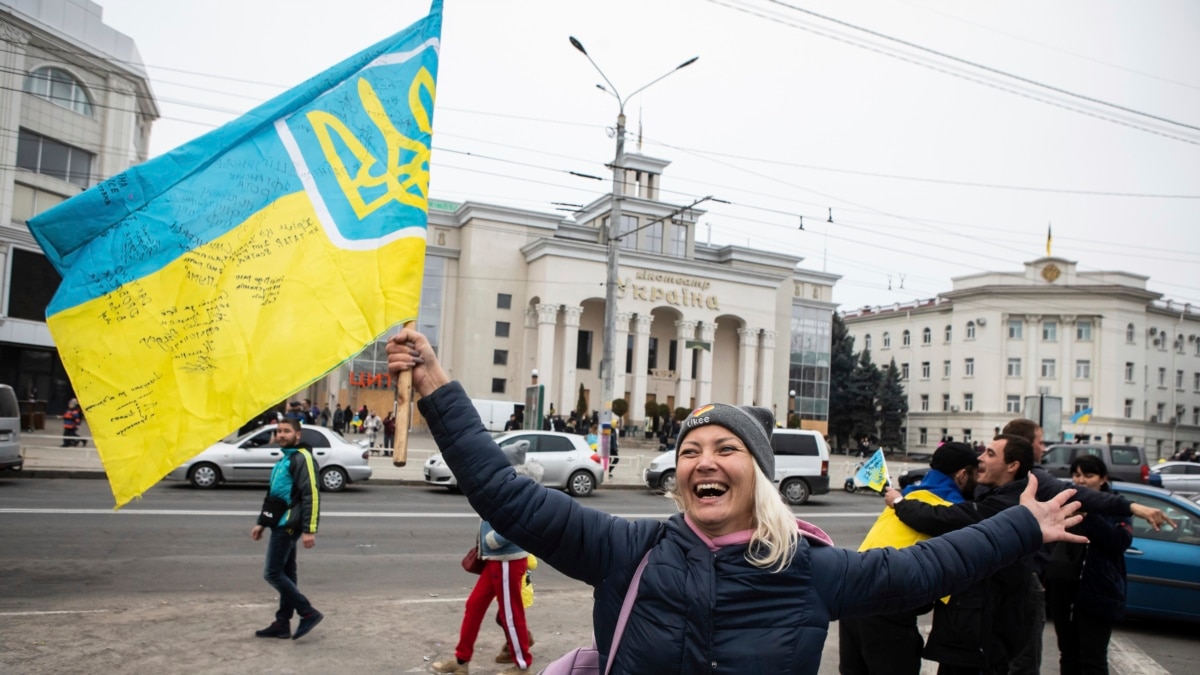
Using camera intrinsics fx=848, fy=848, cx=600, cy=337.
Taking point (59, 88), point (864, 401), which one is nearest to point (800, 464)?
point (59, 88)

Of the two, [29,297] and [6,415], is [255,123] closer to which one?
[6,415]

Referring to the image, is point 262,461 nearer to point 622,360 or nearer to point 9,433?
point 9,433

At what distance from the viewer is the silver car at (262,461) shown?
58.5 feet

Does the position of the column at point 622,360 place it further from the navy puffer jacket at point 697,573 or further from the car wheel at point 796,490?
the navy puffer jacket at point 697,573

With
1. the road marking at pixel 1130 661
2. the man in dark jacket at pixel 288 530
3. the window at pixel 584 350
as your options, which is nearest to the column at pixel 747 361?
the window at pixel 584 350

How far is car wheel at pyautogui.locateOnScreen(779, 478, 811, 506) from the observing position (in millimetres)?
21172

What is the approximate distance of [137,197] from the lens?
11.4 ft

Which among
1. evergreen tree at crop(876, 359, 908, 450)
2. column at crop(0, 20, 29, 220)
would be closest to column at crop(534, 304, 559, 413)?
column at crop(0, 20, 29, 220)

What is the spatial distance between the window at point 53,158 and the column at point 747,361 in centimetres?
4123

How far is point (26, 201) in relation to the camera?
3506 cm

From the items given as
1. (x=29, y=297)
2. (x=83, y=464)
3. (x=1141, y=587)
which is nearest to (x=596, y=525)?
(x=1141, y=587)

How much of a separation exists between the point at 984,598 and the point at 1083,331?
70551mm

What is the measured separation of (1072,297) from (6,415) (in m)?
68.3

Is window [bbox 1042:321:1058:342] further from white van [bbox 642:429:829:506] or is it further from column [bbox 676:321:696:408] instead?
white van [bbox 642:429:829:506]
